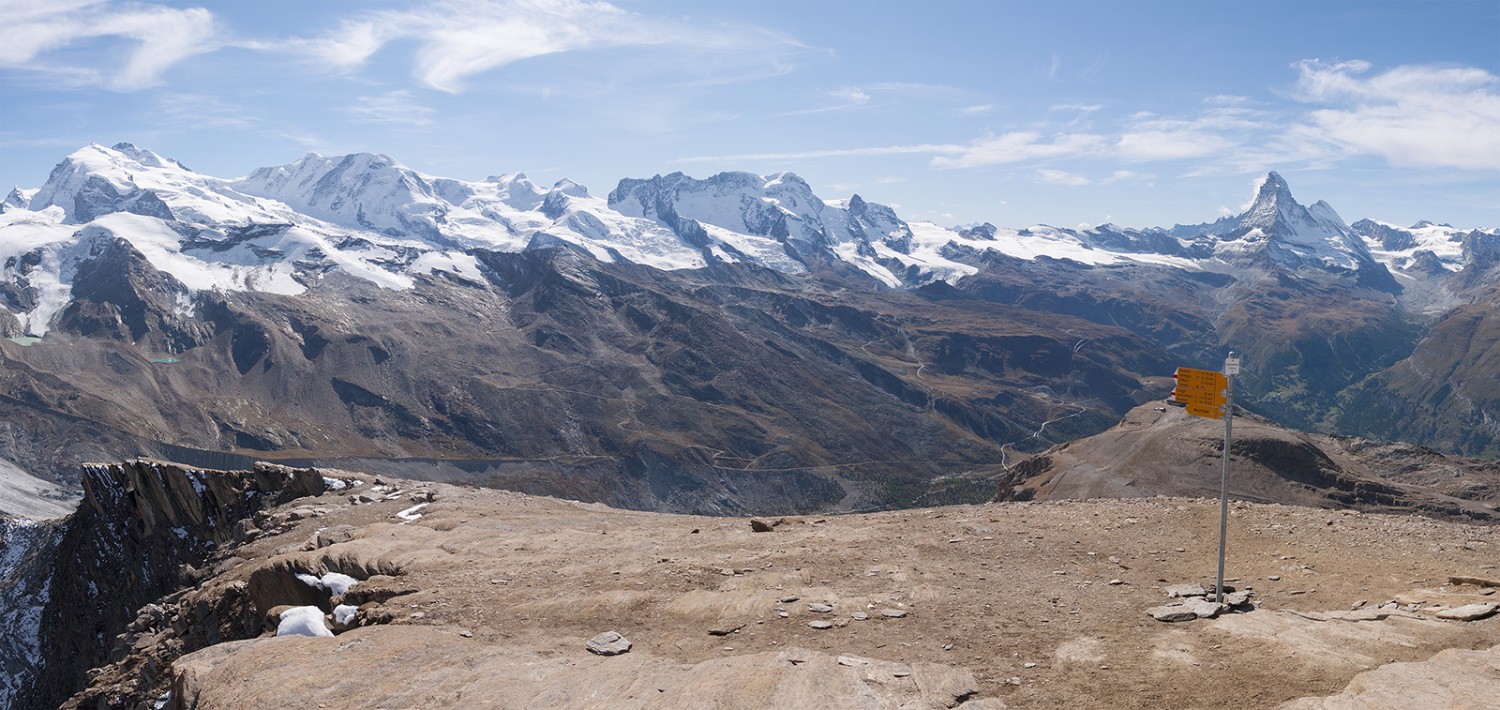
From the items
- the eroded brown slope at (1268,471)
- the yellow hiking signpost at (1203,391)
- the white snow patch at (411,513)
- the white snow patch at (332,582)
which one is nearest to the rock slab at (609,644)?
the white snow patch at (332,582)

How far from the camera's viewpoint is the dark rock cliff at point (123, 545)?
216ft

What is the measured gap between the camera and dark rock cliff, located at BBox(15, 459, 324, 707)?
6569 centimetres

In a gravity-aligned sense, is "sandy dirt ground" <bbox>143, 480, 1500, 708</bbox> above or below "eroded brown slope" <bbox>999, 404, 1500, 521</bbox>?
above

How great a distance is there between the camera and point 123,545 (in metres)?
78.7

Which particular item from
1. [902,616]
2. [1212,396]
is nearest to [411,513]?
[902,616]

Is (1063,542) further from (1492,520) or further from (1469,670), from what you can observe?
(1492,520)

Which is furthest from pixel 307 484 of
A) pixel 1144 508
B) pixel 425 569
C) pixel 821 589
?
pixel 1144 508

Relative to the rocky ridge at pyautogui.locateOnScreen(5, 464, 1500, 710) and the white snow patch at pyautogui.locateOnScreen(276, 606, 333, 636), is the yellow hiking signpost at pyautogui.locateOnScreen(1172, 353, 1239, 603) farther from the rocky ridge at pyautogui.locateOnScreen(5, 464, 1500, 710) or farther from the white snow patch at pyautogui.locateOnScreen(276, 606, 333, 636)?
the white snow patch at pyautogui.locateOnScreen(276, 606, 333, 636)

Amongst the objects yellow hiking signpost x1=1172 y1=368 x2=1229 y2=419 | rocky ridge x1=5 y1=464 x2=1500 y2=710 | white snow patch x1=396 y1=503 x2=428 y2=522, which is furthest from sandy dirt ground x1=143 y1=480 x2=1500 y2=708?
white snow patch x1=396 y1=503 x2=428 y2=522

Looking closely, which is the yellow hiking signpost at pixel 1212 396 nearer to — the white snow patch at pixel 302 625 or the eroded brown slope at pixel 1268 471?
the white snow patch at pixel 302 625

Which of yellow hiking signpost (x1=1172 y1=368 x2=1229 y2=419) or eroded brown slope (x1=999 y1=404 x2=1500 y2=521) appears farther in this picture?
eroded brown slope (x1=999 y1=404 x2=1500 y2=521)

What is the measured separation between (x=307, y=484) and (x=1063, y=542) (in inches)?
1835

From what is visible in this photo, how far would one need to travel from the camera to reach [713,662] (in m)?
19.0

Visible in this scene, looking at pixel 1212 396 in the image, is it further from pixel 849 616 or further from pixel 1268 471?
pixel 1268 471
